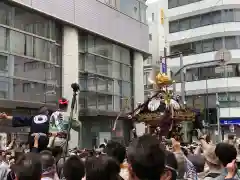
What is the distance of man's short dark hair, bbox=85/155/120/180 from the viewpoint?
2.95 metres

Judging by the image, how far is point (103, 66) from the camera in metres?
20.7

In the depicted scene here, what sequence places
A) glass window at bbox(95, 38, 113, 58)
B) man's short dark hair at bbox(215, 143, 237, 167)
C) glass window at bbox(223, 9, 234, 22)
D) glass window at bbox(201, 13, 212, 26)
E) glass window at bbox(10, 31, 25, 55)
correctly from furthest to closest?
glass window at bbox(201, 13, 212, 26) < glass window at bbox(223, 9, 234, 22) < glass window at bbox(95, 38, 113, 58) < glass window at bbox(10, 31, 25, 55) < man's short dark hair at bbox(215, 143, 237, 167)

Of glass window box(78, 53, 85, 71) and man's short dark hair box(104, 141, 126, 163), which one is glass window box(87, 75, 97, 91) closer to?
glass window box(78, 53, 85, 71)

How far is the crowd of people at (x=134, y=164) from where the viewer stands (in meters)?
2.77

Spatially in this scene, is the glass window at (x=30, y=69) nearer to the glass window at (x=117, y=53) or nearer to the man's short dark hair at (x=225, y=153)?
the glass window at (x=117, y=53)

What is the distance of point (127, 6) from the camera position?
22.5 meters

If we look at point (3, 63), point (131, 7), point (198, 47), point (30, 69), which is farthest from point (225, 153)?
point (198, 47)

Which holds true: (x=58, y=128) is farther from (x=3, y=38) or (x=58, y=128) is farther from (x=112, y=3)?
(x=112, y=3)

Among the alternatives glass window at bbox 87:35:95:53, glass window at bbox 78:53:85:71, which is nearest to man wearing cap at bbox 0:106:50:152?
glass window at bbox 78:53:85:71

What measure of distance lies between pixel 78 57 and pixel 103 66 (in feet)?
6.86

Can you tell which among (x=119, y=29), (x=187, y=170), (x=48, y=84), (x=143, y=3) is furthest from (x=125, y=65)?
(x=187, y=170)

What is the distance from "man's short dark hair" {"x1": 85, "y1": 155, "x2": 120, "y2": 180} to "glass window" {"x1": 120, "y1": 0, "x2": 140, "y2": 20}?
19346 millimetres

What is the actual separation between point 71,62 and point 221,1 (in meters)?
22.7

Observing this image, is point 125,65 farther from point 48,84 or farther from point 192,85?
point 192,85
